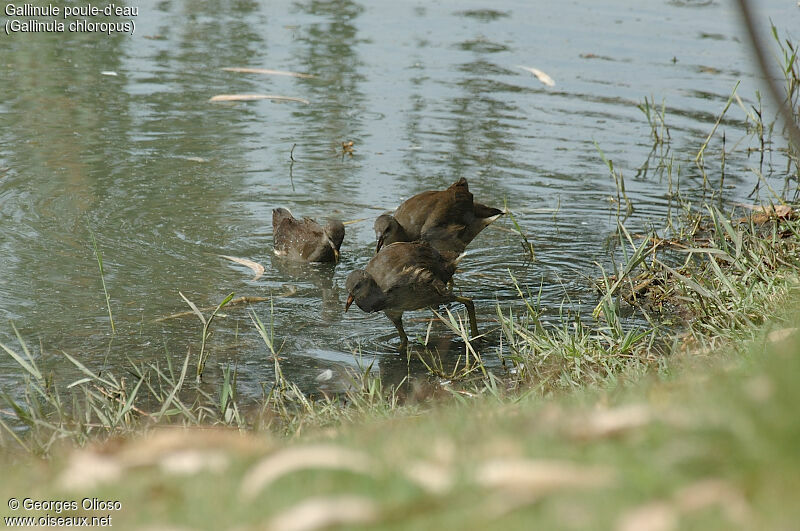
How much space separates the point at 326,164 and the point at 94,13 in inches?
283

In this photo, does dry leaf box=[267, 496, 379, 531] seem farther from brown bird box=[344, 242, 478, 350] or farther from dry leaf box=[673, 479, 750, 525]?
brown bird box=[344, 242, 478, 350]

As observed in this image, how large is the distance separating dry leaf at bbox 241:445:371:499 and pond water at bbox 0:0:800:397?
10.4 ft

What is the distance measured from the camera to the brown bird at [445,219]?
325 inches

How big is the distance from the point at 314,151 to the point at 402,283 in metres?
4.14

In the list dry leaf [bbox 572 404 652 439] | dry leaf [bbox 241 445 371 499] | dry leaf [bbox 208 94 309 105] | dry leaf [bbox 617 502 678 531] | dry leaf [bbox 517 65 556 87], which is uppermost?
dry leaf [bbox 617 502 678 531]

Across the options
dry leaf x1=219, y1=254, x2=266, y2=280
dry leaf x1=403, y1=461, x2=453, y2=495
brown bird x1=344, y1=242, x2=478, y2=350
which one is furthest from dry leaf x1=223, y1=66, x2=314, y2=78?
dry leaf x1=403, y1=461, x2=453, y2=495

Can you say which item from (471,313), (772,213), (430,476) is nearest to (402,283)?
(471,313)

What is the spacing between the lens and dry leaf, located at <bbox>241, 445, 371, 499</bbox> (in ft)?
8.80

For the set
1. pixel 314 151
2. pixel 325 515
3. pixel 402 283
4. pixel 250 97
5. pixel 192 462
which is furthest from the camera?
pixel 250 97

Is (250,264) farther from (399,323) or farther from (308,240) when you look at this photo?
(399,323)

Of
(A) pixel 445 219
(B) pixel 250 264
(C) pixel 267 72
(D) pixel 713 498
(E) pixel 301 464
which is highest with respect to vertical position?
(D) pixel 713 498

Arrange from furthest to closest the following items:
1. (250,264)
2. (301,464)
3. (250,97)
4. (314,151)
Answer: (250,97) → (314,151) → (250,264) → (301,464)

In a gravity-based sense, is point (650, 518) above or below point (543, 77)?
above

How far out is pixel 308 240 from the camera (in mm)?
8062
